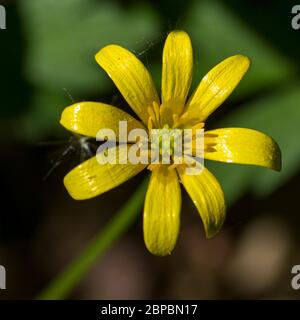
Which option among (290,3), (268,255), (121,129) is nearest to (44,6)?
(121,129)

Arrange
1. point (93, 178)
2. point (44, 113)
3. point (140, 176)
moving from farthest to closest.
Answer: point (140, 176) < point (44, 113) < point (93, 178)

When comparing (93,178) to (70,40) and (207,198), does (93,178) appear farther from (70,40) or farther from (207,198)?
(70,40)

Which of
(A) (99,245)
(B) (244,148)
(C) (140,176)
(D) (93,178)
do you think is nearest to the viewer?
(D) (93,178)

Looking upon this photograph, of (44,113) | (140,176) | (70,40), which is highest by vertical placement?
(70,40)

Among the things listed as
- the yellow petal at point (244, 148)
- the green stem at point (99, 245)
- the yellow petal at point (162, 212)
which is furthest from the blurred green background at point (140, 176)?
the yellow petal at point (162, 212)

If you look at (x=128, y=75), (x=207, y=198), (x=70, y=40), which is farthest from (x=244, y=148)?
(x=70, y=40)
